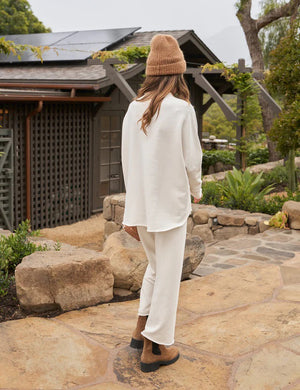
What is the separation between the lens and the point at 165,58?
3.14 m

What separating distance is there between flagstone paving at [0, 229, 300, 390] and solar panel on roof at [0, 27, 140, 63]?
29.5ft

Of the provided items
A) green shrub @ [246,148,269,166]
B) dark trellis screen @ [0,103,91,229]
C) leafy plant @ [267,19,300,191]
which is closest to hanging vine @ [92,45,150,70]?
dark trellis screen @ [0,103,91,229]

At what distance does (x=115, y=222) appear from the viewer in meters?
9.97

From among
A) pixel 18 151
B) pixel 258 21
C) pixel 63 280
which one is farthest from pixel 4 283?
pixel 258 21

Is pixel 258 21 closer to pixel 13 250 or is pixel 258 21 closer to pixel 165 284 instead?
pixel 13 250

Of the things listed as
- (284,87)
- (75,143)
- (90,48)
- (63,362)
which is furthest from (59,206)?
(63,362)

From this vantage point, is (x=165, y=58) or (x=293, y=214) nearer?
(x=165, y=58)

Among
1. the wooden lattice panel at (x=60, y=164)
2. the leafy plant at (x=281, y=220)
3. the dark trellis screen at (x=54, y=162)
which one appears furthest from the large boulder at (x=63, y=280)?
the wooden lattice panel at (x=60, y=164)

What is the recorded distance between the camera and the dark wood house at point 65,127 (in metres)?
10.2

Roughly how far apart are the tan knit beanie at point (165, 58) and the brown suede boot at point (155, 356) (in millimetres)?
1597

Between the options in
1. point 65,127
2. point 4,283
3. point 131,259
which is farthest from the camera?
point 65,127

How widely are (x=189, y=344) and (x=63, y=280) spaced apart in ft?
3.52

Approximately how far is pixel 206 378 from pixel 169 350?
0.93ft

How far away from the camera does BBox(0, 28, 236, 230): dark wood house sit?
10188 mm
